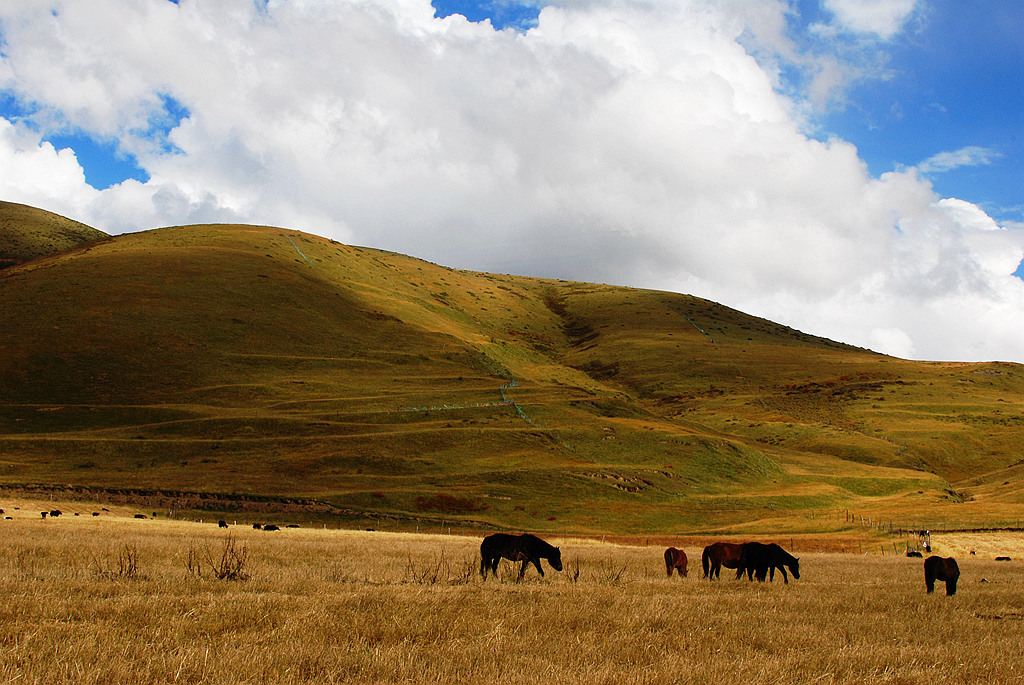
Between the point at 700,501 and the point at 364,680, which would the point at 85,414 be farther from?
the point at 364,680

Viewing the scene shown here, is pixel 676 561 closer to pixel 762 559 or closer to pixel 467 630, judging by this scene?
pixel 762 559

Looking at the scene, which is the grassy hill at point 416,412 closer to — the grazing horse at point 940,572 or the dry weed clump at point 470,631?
the grazing horse at point 940,572

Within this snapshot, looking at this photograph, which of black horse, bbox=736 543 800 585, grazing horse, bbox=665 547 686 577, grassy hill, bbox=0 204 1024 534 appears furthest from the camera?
grassy hill, bbox=0 204 1024 534

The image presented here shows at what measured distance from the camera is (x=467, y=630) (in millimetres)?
12695

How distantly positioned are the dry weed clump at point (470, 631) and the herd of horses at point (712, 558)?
123 centimetres

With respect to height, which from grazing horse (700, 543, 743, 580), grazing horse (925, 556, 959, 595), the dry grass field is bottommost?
A: the dry grass field

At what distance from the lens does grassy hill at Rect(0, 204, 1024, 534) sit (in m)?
72.9

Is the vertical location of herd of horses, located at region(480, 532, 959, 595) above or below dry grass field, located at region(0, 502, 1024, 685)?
above

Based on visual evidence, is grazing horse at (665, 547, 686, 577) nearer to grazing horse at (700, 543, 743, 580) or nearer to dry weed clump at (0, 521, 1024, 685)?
grazing horse at (700, 543, 743, 580)

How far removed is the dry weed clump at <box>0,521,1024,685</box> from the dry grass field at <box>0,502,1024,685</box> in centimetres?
4

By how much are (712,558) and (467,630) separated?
1472cm

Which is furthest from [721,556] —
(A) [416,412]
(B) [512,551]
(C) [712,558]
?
(A) [416,412]

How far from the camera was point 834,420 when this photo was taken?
135125 mm

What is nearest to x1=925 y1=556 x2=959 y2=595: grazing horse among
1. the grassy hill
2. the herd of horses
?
the herd of horses
